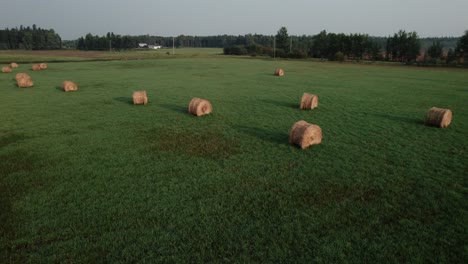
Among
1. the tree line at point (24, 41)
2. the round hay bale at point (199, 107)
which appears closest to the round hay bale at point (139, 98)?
the round hay bale at point (199, 107)

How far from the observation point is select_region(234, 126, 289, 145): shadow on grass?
398 inches

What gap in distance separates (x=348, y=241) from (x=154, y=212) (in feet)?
12.3

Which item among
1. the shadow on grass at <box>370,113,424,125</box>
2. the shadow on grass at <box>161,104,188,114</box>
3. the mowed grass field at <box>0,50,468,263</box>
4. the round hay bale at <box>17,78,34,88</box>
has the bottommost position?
the mowed grass field at <box>0,50,468,263</box>

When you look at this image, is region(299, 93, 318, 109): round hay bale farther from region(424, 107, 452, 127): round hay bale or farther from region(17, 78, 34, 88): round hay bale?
region(17, 78, 34, 88): round hay bale

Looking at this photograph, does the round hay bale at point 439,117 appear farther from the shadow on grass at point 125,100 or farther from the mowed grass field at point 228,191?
the shadow on grass at point 125,100

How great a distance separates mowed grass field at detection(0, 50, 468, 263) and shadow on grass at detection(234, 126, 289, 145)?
0.08 m

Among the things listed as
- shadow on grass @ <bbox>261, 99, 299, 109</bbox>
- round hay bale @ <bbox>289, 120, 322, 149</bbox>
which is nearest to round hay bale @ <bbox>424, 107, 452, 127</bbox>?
round hay bale @ <bbox>289, 120, 322, 149</bbox>

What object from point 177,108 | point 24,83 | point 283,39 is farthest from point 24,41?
point 177,108

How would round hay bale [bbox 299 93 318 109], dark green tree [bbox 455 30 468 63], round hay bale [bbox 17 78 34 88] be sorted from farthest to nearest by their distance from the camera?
dark green tree [bbox 455 30 468 63], round hay bale [bbox 17 78 34 88], round hay bale [bbox 299 93 318 109]

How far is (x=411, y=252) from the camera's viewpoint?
4598 millimetres

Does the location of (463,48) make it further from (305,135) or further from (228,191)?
(228,191)

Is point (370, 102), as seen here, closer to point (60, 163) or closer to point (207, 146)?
point (207, 146)

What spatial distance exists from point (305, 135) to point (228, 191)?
3.79m

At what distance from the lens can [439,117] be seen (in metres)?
11.6
